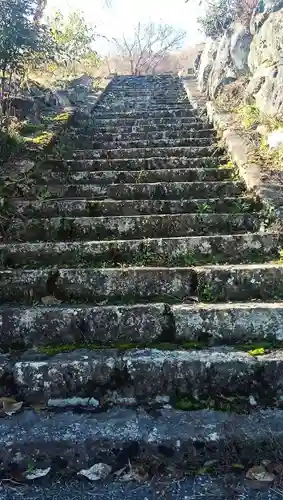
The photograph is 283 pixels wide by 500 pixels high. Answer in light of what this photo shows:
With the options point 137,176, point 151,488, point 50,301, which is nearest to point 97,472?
point 151,488

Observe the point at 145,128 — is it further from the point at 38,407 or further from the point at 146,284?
the point at 38,407

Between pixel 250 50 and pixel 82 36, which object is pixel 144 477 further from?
pixel 82 36

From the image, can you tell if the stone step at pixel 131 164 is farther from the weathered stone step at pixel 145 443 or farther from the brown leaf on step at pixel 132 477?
the brown leaf on step at pixel 132 477

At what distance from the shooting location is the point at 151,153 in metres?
5.58

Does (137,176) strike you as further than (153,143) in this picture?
No

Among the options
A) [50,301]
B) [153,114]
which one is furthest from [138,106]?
[50,301]

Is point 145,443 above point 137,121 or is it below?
below

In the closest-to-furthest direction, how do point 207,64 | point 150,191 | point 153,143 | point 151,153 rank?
point 150,191
point 151,153
point 153,143
point 207,64

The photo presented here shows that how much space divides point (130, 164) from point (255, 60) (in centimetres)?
469

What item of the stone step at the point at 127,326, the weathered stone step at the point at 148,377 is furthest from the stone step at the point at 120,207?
the weathered stone step at the point at 148,377

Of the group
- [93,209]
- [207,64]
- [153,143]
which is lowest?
[93,209]

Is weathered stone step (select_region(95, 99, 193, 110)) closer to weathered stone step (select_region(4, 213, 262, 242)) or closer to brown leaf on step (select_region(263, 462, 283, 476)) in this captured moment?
weathered stone step (select_region(4, 213, 262, 242))

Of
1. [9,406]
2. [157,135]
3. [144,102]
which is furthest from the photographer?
[144,102]

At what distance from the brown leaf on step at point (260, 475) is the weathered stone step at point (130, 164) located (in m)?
3.66
